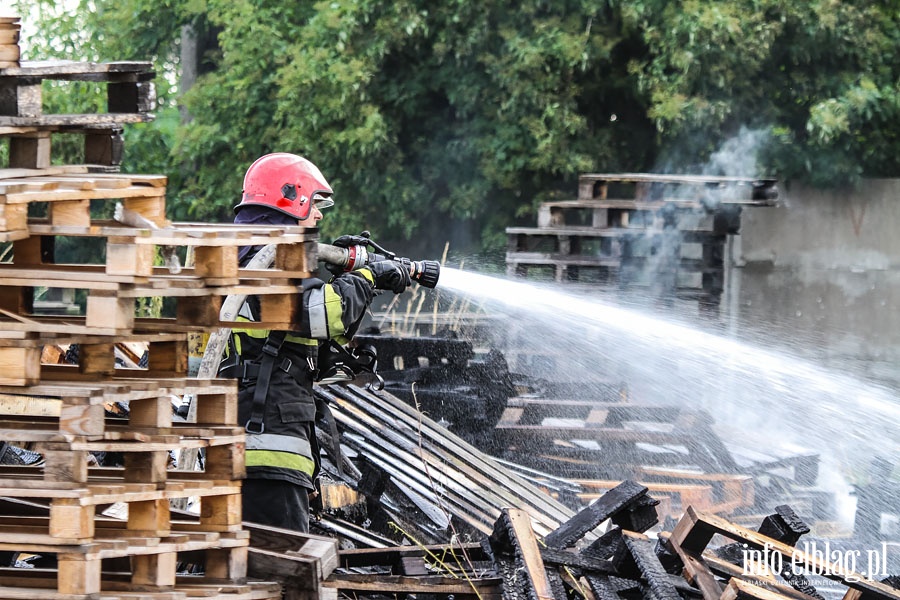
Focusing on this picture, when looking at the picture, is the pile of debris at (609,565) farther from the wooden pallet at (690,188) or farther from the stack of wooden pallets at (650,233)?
the wooden pallet at (690,188)

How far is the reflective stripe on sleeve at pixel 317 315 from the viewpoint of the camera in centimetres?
446

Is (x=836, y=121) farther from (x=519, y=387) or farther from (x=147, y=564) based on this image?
(x=147, y=564)

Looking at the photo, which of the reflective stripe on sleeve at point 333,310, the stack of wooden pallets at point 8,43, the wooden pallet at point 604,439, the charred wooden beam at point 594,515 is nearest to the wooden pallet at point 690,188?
the wooden pallet at point 604,439

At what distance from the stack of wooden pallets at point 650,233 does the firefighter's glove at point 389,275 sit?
7.02 m

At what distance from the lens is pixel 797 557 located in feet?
17.6

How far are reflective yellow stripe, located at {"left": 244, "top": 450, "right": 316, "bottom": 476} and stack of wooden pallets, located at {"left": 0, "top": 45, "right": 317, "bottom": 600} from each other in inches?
16.8

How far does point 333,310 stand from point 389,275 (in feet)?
1.46

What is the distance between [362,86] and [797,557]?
33.9 ft

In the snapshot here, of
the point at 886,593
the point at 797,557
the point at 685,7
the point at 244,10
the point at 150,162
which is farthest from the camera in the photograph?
the point at 150,162

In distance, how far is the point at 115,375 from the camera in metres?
3.97

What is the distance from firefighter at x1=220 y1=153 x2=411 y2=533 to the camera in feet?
14.8

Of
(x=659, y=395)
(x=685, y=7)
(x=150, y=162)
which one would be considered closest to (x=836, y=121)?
(x=685, y=7)

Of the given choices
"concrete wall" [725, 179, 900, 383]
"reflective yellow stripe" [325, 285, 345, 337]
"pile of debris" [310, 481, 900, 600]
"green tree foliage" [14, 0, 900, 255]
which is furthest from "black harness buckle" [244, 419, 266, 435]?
"concrete wall" [725, 179, 900, 383]

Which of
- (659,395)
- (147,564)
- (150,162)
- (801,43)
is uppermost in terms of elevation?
(801,43)
